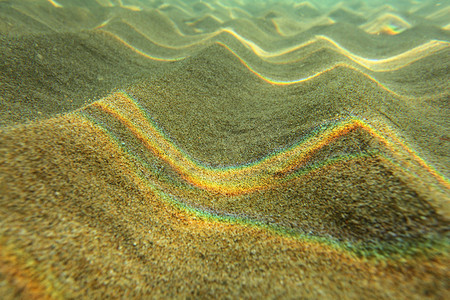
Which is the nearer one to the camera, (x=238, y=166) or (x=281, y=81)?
(x=238, y=166)

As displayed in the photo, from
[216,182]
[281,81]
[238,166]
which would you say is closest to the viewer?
[216,182]

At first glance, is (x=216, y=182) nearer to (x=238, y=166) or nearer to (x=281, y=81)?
(x=238, y=166)

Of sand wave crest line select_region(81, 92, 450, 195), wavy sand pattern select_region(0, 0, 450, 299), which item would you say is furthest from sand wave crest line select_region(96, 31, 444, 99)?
sand wave crest line select_region(81, 92, 450, 195)

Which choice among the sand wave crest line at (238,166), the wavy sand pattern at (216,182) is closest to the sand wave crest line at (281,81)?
the wavy sand pattern at (216,182)

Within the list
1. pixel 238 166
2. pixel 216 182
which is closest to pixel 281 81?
pixel 238 166

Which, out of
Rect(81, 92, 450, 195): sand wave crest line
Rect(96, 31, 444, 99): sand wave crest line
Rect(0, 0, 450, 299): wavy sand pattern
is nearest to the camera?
Rect(0, 0, 450, 299): wavy sand pattern

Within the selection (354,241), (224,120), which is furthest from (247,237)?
(224,120)

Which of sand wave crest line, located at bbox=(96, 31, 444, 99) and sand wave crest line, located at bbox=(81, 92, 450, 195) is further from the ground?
sand wave crest line, located at bbox=(96, 31, 444, 99)

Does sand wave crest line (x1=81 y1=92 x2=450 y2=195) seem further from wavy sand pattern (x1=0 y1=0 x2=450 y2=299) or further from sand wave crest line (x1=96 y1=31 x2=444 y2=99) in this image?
sand wave crest line (x1=96 y1=31 x2=444 y2=99)

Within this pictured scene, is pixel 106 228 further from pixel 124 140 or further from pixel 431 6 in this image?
pixel 431 6
